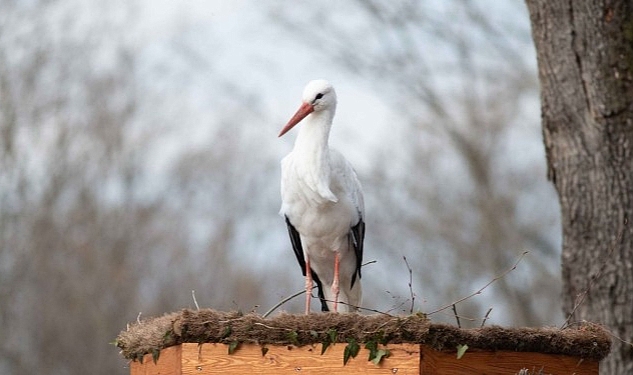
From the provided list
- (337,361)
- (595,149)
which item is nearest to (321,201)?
(337,361)

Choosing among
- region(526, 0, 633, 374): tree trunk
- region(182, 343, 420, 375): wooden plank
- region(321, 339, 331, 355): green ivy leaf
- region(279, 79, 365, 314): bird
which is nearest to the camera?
region(182, 343, 420, 375): wooden plank

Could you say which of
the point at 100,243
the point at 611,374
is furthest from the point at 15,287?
the point at 611,374

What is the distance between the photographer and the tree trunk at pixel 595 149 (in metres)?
7.64

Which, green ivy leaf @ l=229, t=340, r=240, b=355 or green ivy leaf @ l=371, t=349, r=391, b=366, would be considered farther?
green ivy leaf @ l=229, t=340, r=240, b=355

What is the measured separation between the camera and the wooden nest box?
512cm

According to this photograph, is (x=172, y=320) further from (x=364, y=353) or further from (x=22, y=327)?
(x=22, y=327)

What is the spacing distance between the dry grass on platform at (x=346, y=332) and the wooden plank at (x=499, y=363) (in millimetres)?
30

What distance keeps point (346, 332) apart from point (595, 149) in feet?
10.1

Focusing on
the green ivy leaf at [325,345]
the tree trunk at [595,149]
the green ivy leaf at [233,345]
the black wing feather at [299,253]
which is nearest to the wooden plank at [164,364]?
the green ivy leaf at [233,345]

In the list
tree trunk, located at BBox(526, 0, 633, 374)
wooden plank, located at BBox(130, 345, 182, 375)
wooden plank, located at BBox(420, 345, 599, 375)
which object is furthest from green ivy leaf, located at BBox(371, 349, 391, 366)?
tree trunk, located at BBox(526, 0, 633, 374)

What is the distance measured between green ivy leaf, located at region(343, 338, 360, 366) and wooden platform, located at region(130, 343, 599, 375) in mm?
20

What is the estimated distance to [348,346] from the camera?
17.0 ft

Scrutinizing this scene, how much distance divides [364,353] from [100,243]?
2157cm

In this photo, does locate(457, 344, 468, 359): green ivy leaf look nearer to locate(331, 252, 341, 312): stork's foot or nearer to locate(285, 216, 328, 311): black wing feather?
locate(285, 216, 328, 311): black wing feather
